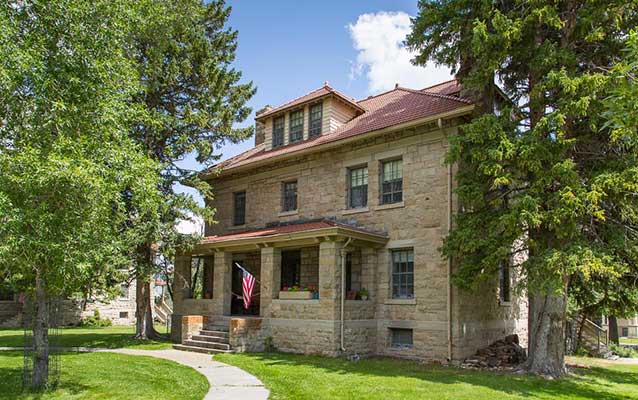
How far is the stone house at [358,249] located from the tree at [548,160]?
1780 mm

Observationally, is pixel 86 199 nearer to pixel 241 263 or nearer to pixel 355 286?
pixel 355 286

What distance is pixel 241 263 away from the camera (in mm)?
20281

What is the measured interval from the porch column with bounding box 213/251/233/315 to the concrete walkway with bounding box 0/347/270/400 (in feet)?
7.39

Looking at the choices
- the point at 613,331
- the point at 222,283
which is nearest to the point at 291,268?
the point at 222,283

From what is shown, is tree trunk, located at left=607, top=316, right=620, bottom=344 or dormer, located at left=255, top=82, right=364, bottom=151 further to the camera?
tree trunk, located at left=607, top=316, right=620, bottom=344

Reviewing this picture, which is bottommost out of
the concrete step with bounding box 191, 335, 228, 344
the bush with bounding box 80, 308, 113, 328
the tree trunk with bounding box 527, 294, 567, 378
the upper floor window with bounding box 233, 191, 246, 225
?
the bush with bounding box 80, 308, 113, 328

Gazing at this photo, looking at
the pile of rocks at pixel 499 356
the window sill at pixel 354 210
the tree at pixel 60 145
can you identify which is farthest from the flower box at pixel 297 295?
the tree at pixel 60 145

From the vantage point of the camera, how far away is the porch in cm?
1443

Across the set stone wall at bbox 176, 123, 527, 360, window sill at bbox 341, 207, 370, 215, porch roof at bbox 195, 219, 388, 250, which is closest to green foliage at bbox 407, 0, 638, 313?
stone wall at bbox 176, 123, 527, 360

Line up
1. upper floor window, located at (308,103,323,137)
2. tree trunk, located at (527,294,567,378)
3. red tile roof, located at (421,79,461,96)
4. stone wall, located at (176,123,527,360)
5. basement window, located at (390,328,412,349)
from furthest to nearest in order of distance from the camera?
1. upper floor window, located at (308,103,323,137)
2. red tile roof, located at (421,79,461,96)
3. basement window, located at (390,328,412,349)
4. stone wall, located at (176,123,527,360)
5. tree trunk, located at (527,294,567,378)

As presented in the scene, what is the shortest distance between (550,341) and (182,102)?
15503mm

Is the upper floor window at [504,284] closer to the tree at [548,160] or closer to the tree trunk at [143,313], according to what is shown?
the tree at [548,160]

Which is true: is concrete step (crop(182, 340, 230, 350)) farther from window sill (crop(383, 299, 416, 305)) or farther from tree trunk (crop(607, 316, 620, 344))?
tree trunk (crop(607, 316, 620, 344))

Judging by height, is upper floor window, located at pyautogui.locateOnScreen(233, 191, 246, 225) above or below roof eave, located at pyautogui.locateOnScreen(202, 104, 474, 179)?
below
